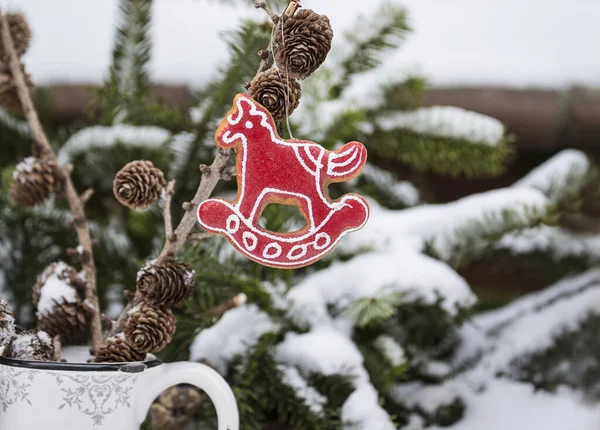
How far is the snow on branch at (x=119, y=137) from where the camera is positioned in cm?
62

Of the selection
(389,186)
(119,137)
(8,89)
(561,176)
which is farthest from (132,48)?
(561,176)

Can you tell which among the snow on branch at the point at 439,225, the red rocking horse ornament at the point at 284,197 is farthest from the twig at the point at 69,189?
the snow on branch at the point at 439,225

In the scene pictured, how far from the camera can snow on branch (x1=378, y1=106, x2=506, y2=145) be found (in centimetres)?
65

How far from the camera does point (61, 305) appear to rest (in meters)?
0.42

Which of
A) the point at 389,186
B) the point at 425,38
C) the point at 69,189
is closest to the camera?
the point at 69,189

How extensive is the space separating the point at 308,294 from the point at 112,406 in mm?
223

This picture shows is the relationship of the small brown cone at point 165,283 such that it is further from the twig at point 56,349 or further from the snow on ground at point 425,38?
the snow on ground at point 425,38

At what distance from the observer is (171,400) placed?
1.58 feet

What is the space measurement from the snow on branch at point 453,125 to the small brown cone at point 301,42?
1.06 feet

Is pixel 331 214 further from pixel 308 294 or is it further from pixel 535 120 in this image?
pixel 535 120

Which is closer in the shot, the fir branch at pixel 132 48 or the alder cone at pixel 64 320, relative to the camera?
the alder cone at pixel 64 320

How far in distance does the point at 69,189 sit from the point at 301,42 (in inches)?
8.0

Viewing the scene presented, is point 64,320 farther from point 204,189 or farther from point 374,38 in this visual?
point 374,38

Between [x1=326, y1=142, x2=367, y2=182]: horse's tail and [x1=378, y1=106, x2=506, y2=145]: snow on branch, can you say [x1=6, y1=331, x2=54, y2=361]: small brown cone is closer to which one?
[x1=326, y1=142, x2=367, y2=182]: horse's tail
